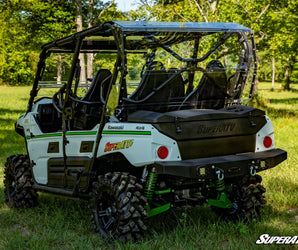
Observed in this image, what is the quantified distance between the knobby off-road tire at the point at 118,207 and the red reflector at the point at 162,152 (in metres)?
0.43

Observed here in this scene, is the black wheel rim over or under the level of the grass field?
over

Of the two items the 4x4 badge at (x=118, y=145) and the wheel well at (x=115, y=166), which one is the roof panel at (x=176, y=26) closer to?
the 4x4 badge at (x=118, y=145)

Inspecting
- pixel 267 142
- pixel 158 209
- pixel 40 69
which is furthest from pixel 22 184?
pixel 267 142

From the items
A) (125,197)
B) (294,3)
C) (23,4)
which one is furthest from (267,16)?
(125,197)

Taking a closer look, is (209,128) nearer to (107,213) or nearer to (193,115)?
(193,115)

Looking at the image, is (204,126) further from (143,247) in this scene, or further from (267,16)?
(267,16)

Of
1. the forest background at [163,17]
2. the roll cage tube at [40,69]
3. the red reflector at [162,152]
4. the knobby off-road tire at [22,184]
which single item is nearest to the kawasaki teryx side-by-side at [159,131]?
the red reflector at [162,152]

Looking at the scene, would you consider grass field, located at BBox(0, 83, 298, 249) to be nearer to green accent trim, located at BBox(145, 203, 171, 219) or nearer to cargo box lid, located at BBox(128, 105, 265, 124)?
green accent trim, located at BBox(145, 203, 171, 219)

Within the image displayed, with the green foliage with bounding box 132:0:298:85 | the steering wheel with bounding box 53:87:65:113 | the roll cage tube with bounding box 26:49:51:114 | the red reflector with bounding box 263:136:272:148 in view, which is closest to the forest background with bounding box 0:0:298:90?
the green foliage with bounding box 132:0:298:85

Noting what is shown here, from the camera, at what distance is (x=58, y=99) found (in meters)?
6.07

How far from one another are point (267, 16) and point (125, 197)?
1695cm

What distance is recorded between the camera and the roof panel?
464 centimetres

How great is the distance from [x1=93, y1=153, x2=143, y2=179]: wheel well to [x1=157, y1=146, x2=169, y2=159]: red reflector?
814mm

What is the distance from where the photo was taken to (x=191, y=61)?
5.51 meters
